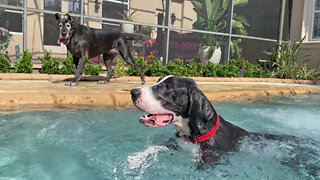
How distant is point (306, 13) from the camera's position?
1324cm

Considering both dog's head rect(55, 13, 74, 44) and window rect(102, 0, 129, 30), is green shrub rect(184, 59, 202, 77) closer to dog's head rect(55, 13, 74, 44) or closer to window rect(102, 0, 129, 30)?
window rect(102, 0, 129, 30)

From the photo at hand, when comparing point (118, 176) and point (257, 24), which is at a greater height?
point (257, 24)

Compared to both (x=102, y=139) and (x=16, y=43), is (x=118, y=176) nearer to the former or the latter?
(x=102, y=139)

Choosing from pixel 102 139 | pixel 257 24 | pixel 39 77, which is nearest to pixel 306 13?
pixel 257 24

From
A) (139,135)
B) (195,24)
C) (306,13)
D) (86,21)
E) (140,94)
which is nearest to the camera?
(140,94)

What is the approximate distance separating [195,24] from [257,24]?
9.75 feet

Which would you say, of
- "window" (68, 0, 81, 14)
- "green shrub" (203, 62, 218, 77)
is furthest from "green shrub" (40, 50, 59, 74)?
"green shrub" (203, 62, 218, 77)

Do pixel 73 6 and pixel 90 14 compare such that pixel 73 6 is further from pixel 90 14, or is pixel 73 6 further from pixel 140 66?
pixel 140 66

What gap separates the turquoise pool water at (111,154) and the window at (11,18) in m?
5.35

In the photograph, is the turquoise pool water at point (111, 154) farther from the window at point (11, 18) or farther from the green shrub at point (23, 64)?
the window at point (11, 18)

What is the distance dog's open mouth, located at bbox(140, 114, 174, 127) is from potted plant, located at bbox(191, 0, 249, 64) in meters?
A: 9.02

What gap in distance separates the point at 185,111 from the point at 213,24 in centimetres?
962

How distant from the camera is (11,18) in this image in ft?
26.9

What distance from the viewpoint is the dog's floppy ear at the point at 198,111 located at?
8.04 feet
